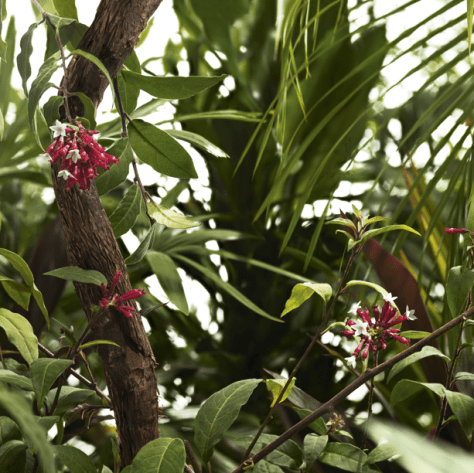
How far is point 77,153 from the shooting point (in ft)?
0.79

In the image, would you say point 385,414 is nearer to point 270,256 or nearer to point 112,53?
point 270,256

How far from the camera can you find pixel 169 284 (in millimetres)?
553

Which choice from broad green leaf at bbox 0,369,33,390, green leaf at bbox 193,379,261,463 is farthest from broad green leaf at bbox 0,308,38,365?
green leaf at bbox 193,379,261,463

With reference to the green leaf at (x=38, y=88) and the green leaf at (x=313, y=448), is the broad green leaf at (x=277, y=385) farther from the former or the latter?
the green leaf at (x=38, y=88)

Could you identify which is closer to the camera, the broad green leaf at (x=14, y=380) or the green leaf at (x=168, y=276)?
the broad green leaf at (x=14, y=380)

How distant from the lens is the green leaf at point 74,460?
0.85 ft

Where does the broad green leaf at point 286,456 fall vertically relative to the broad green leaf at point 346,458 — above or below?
above

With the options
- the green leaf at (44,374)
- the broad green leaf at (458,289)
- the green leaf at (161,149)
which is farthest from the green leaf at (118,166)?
the broad green leaf at (458,289)

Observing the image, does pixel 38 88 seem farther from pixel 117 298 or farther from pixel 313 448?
pixel 313 448

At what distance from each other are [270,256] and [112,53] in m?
0.50

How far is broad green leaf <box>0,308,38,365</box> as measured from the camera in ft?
0.93

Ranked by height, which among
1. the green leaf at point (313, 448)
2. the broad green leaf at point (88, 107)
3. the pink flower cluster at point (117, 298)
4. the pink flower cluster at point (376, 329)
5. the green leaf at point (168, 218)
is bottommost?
the green leaf at point (313, 448)

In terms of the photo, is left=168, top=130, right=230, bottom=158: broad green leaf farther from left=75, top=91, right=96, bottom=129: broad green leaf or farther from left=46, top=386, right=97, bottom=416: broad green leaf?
left=46, top=386, right=97, bottom=416: broad green leaf

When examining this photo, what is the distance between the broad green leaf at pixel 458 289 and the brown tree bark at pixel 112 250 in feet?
0.67
